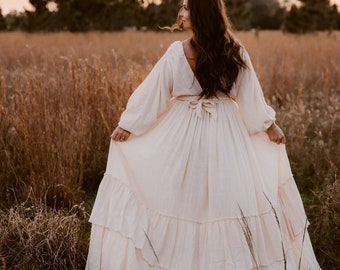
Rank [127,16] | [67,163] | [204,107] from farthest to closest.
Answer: [127,16] → [67,163] → [204,107]

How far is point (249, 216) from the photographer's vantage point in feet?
8.65

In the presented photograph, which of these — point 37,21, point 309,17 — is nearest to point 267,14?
point 309,17

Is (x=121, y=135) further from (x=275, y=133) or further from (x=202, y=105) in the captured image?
(x=275, y=133)

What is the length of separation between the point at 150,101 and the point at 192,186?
49cm

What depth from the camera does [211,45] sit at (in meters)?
2.70

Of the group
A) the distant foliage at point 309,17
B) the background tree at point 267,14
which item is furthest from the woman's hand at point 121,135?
the background tree at point 267,14

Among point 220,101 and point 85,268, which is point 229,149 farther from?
point 85,268

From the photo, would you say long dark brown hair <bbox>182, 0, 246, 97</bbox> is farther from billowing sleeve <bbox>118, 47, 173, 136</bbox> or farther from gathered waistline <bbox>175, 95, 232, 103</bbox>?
billowing sleeve <bbox>118, 47, 173, 136</bbox>

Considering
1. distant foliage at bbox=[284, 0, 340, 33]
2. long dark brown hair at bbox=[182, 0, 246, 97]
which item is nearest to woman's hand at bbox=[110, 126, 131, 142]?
long dark brown hair at bbox=[182, 0, 246, 97]

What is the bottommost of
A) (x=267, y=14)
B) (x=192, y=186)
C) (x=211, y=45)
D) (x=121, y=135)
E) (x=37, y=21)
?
(x=267, y=14)

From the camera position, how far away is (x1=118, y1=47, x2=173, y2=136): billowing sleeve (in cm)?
278

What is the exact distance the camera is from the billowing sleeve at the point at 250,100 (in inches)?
110

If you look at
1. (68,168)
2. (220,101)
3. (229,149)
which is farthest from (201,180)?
(68,168)

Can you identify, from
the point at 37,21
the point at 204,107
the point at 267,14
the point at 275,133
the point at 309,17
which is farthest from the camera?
the point at 267,14
